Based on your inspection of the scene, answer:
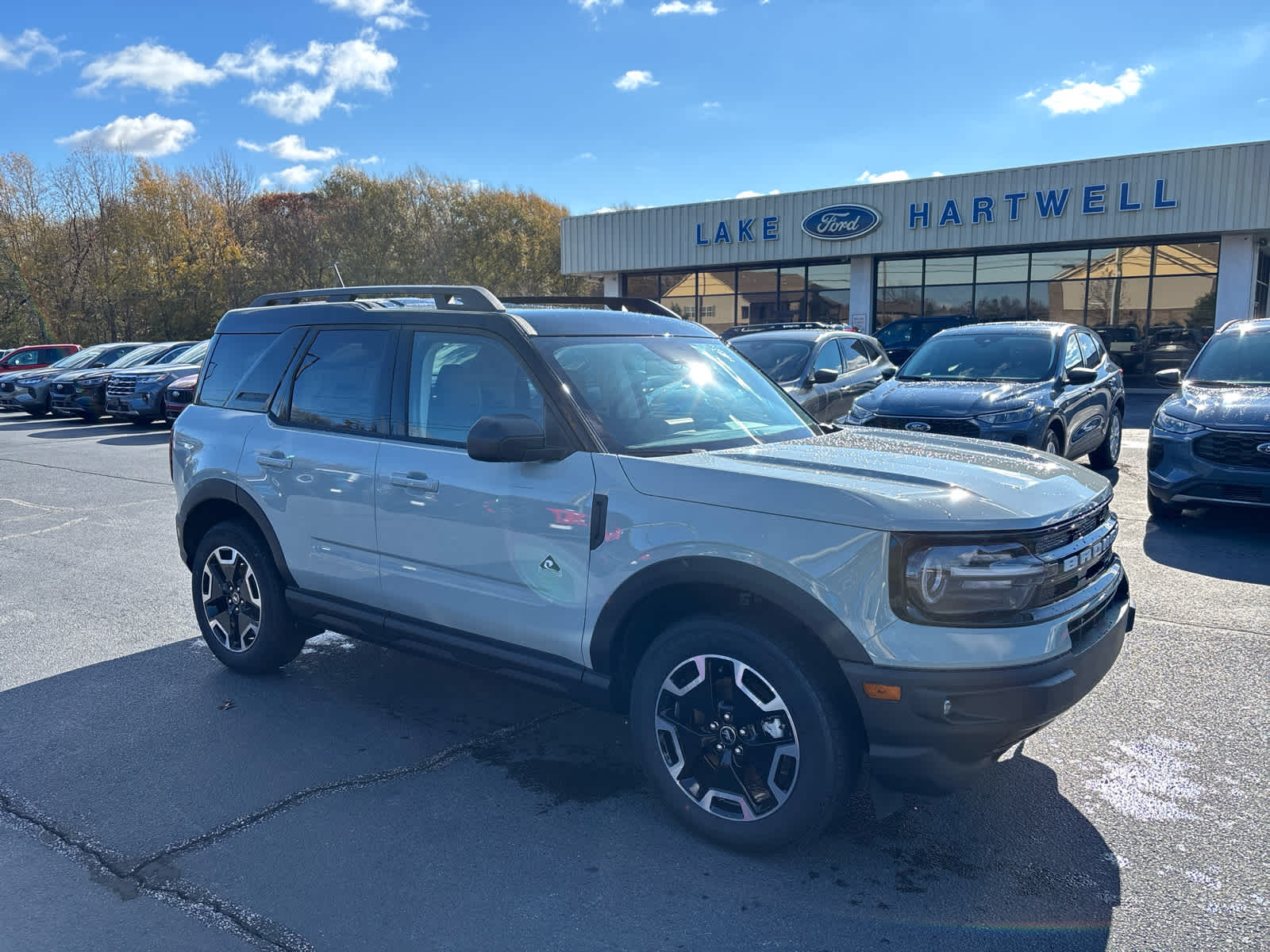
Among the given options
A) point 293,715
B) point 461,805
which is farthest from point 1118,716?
point 293,715

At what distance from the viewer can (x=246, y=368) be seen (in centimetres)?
496

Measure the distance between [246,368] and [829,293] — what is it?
24431 millimetres

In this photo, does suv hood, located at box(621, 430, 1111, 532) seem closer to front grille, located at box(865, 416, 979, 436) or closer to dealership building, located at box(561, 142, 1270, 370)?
front grille, located at box(865, 416, 979, 436)

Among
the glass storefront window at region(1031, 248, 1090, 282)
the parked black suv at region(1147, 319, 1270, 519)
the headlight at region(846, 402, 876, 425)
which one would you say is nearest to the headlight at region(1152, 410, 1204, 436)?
the parked black suv at region(1147, 319, 1270, 519)

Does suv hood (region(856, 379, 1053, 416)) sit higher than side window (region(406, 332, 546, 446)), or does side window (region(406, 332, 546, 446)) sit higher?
side window (region(406, 332, 546, 446))

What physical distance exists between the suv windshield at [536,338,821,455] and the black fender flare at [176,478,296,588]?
6.02ft

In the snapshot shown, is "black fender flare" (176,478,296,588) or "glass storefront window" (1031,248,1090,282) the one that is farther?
"glass storefront window" (1031,248,1090,282)

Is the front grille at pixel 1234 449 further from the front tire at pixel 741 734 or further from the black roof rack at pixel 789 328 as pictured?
the front tire at pixel 741 734

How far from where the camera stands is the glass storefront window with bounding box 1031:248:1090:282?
80.0 ft

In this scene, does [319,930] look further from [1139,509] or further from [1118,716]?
[1139,509]

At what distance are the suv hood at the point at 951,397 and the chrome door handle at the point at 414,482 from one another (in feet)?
19.4

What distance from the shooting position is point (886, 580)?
2811 millimetres

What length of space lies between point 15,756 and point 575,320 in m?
2.97

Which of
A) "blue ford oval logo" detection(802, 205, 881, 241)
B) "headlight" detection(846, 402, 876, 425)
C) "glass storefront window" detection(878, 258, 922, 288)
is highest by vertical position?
"blue ford oval logo" detection(802, 205, 881, 241)
